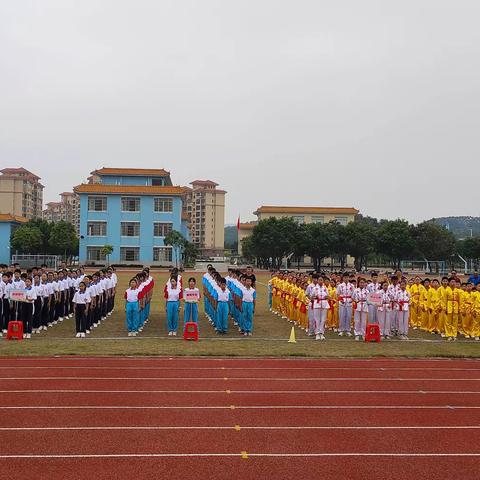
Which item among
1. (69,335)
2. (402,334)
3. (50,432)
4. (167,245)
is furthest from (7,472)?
(167,245)

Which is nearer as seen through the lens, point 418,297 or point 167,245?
point 418,297

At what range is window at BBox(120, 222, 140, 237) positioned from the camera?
61.0 m

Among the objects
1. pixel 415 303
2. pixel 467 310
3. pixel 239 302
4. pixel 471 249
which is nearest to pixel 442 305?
pixel 467 310

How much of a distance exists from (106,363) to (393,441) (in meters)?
5.93

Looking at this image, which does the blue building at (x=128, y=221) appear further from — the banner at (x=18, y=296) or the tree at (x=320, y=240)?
the banner at (x=18, y=296)

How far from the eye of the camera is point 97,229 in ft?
200

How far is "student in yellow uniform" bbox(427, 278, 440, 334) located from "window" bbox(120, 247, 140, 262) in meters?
48.1

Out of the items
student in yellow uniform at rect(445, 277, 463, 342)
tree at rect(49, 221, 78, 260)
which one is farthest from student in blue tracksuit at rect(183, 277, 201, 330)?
tree at rect(49, 221, 78, 260)

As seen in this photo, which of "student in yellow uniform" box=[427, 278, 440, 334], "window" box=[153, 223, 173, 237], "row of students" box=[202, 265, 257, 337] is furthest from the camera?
"window" box=[153, 223, 173, 237]

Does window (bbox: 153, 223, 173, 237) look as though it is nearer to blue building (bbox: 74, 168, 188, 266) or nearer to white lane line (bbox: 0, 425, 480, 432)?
blue building (bbox: 74, 168, 188, 266)

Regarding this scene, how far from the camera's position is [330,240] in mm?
65000

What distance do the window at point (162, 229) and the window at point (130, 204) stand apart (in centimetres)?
258

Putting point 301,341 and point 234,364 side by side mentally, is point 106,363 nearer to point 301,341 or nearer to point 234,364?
point 234,364

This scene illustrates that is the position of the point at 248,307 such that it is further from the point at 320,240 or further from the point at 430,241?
the point at 430,241
